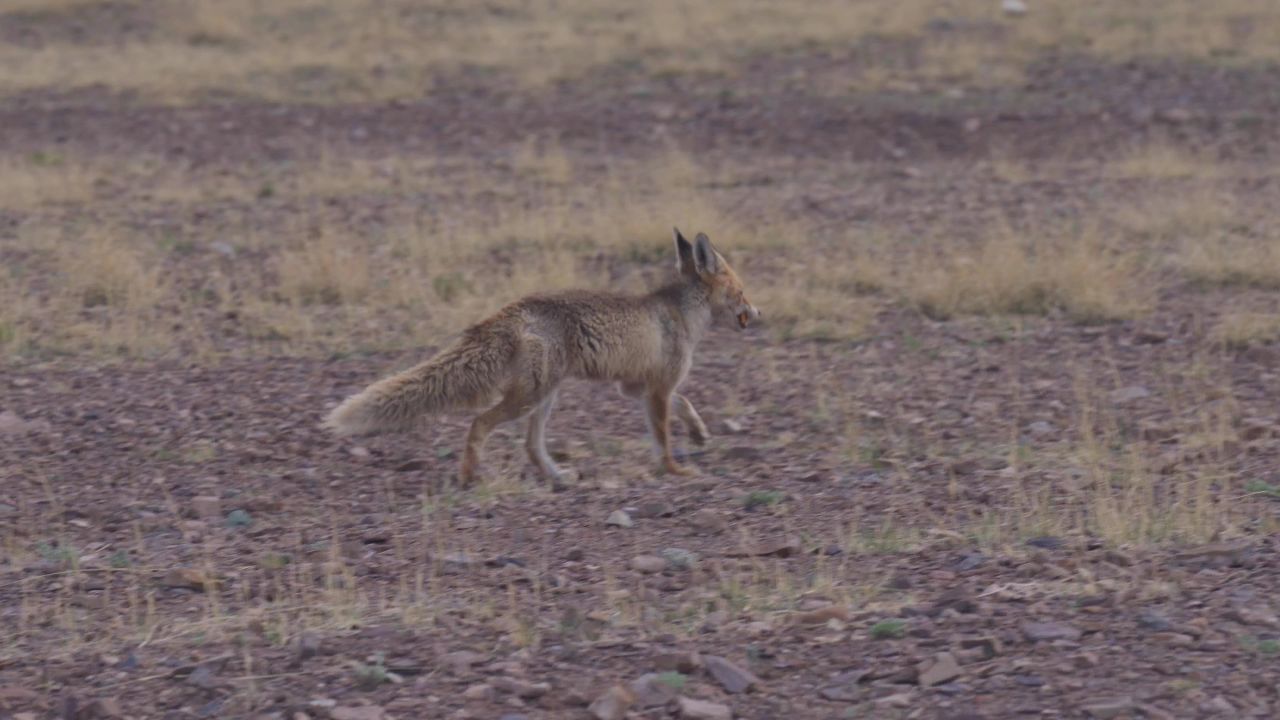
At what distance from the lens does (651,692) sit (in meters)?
4.56

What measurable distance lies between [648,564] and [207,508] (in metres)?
2.06

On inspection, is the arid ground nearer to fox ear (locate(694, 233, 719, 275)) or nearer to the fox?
the fox

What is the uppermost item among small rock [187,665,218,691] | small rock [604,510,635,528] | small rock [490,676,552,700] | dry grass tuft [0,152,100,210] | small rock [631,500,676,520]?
dry grass tuft [0,152,100,210]

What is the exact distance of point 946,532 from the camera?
19.9 ft

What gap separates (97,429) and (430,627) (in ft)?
11.0

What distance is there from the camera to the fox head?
799 cm

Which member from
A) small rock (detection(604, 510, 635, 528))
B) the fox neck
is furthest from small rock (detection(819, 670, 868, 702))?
the fox neck

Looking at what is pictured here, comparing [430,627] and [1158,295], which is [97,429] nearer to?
[430,627]

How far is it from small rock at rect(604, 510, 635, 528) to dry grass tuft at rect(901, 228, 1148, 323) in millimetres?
4199

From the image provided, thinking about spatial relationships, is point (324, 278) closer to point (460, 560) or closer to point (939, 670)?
point (460, 560)

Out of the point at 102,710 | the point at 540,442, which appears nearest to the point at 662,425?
the point at 540,442

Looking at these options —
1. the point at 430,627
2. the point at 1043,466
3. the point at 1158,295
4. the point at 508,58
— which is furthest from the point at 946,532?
the point at 508,58

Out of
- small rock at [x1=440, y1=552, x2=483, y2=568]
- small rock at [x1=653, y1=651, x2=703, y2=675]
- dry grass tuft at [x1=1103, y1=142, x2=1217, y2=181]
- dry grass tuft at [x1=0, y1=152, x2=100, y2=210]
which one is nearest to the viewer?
small rock at [x1=653, y1=651, x2=703, y2=675]

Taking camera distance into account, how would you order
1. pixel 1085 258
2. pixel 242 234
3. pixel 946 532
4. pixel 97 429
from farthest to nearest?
pixel 242 234 → pixel 1085 258 → pixel 97 429 → pixel 946 532
